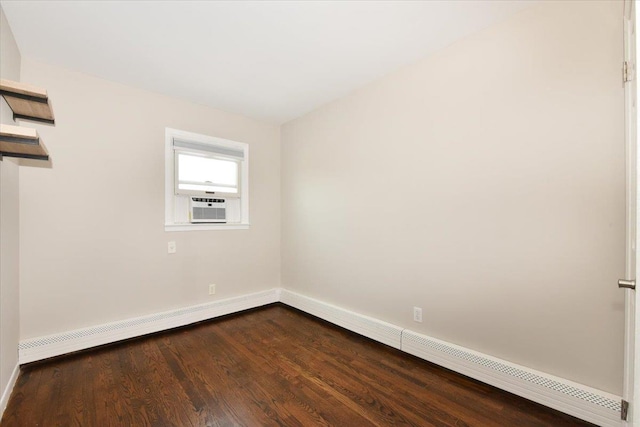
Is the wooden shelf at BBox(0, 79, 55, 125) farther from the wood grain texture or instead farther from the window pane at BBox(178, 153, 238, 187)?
the window pane at BBox(178, 153, 238, 187)

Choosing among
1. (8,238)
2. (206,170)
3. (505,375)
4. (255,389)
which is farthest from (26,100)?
(505,375)

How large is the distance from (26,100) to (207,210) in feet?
6.15

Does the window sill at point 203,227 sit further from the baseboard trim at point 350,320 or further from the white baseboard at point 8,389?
the white baseboard at point 8,389

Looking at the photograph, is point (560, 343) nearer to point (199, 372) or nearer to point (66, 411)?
point (199, 372)

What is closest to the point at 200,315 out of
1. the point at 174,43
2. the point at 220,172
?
the point at 220,172

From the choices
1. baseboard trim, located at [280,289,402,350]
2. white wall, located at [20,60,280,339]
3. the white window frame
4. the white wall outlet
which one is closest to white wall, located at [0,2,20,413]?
white wall, located at [20,60,280,339]

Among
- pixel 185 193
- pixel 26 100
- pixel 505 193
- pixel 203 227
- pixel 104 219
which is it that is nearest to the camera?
pixel 26 100

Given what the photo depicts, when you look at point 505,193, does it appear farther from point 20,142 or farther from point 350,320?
point 20,142

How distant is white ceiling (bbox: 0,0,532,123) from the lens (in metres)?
1.84

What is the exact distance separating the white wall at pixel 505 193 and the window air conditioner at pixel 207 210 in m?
1.60

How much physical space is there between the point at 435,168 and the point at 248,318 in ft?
8.97

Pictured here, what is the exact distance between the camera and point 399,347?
2.52 m

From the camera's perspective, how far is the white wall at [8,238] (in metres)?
1.81

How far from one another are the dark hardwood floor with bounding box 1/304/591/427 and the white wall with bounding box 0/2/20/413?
32 centimetres
